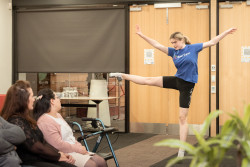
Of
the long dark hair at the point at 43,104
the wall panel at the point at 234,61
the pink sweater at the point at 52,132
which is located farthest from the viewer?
the wall panel at the point at 234,61

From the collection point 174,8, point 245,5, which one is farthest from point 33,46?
point 245,5

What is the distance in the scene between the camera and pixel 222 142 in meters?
1.36

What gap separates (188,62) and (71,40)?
3196 mm

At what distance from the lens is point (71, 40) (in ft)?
24.4

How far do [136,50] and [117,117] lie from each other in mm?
1911

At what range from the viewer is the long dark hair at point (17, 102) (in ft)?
9.31

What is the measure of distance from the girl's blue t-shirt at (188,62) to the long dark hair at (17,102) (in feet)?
A: 8.43

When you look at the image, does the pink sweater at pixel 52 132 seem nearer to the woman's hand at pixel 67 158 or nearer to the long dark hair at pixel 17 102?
the woman's hand at pixel 67 158

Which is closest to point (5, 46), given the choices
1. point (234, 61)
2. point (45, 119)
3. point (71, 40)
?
point (71, 40)

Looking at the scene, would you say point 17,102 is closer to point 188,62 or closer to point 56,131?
point 56,131

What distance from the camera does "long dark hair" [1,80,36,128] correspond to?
2.84m

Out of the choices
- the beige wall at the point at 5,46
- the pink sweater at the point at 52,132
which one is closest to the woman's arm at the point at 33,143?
the pink sweater at the point at 52,132

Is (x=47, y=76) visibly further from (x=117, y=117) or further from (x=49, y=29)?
(x=117, y=117)

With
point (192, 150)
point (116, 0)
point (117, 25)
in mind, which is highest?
point (116, 0)
